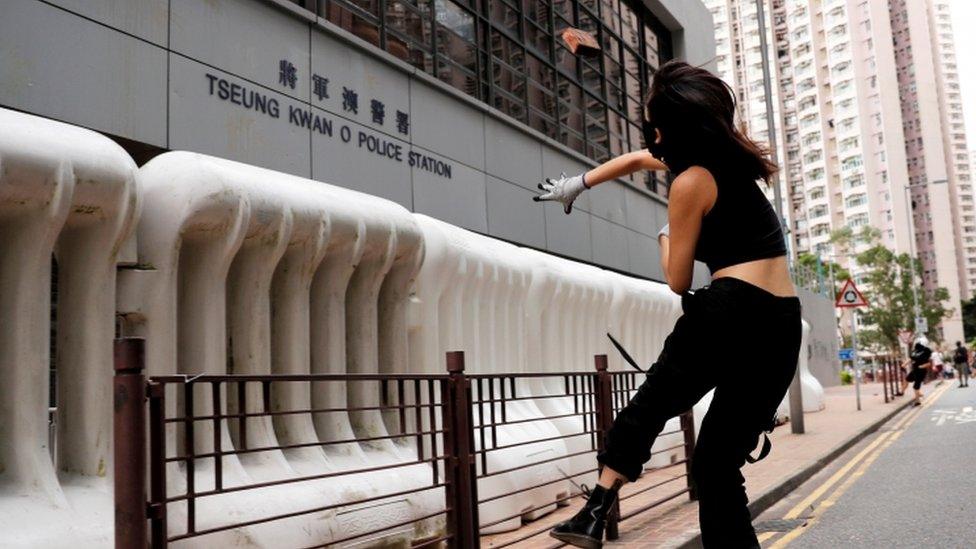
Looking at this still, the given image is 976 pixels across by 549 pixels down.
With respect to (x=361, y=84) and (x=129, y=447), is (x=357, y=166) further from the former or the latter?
(x=129, y=447)

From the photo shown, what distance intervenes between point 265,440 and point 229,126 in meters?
5.44

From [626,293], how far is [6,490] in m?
7.59

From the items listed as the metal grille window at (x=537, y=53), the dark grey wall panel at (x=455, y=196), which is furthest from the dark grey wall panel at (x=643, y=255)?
the dark grey wall panel at (x=455, y=196)

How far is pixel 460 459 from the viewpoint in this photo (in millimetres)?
4785

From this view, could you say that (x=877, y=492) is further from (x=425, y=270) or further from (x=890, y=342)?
(x=890, y=342)

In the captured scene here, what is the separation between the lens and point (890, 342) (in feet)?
222

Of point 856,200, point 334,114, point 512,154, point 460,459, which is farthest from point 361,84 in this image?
point 856,200

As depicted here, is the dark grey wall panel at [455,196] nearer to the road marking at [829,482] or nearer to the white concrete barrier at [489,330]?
the white concrete barrier at [489,330]

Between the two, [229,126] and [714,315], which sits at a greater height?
[229,126]

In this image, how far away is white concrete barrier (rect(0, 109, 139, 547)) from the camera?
133 inches

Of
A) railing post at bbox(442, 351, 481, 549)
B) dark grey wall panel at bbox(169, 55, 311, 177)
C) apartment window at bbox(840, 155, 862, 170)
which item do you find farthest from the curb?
apartment window at bbox(840, 155, 862, 170)

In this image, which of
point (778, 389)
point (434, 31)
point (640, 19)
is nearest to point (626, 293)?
point (434, 31)

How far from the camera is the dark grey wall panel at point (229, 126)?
8.68 m

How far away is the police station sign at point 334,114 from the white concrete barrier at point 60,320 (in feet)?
18.1
